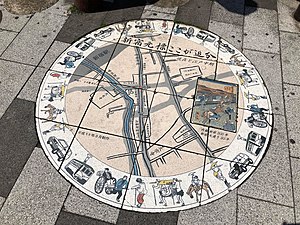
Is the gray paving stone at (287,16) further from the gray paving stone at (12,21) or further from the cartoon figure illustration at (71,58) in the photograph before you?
the gray paving stone at (12,21)

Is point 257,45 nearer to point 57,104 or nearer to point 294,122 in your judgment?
point 294,122

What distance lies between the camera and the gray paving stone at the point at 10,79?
761cm

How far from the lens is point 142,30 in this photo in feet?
30.3

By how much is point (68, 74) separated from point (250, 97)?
4.53 metres

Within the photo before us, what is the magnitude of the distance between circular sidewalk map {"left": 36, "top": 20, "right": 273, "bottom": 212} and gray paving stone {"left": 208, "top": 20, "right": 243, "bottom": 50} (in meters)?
0.28

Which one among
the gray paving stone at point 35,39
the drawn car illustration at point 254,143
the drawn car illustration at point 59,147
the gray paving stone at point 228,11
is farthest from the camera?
the gray paving stone at point 228,11

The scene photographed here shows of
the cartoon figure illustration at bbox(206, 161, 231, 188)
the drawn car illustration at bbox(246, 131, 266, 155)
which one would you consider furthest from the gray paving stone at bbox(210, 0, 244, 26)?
the cartoon figure illustration at bbox(206, 161, 231, 188)

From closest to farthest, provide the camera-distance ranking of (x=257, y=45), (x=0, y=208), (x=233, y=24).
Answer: (x=0, y=208) < (x=257, y=45) < (x=233, y=24)

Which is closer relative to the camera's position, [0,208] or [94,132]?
[0,208]

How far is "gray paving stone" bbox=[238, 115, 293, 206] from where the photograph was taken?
6320mm

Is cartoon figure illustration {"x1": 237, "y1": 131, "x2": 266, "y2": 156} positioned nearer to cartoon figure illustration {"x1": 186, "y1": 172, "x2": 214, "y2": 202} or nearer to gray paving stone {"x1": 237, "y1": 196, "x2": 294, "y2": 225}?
gray paving stone {"x1": 237, "y1": 196, "x2": 294, "y2": 225}

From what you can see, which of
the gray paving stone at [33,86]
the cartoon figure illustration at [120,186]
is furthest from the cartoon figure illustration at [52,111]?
the cartoon figure illustration at [120,186]

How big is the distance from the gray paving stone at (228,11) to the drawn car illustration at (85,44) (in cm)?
374


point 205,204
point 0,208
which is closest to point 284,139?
point 205,204
